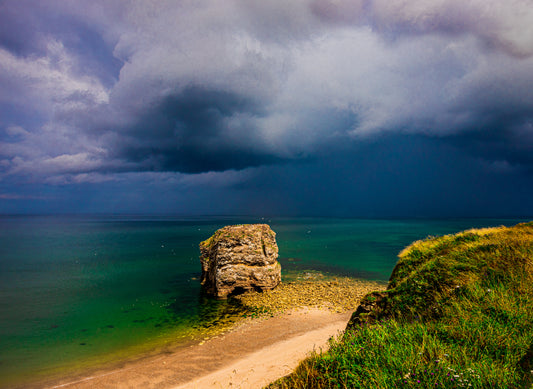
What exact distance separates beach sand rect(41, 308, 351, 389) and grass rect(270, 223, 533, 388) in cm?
493

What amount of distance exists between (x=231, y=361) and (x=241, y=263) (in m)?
Answer: 12.8

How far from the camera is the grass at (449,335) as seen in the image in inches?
175

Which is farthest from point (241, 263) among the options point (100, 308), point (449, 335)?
point (449, 335)

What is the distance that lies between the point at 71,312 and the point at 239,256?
60.2 feet

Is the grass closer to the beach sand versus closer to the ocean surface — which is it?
the beach sand

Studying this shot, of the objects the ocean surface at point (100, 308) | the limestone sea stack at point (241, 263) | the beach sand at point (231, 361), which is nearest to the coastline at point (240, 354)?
the beach sand at point (231, 361)

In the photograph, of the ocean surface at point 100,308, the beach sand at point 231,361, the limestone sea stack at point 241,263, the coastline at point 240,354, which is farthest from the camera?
the limestone sea stack at point 241,263

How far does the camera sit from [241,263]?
27609mm

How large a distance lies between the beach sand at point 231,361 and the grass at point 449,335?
493 centimetres

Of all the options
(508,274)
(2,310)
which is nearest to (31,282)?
(2,310)

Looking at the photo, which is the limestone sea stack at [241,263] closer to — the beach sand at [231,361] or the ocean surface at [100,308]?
the ocean surface at [100,308]

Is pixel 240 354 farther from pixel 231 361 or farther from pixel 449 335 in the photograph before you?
pixel 449 335

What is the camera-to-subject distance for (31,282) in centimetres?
3728

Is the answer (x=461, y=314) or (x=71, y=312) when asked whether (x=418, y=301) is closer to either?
(x=461, y=314)
